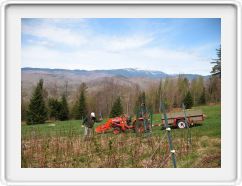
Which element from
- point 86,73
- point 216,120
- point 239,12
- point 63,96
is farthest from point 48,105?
point 239,12

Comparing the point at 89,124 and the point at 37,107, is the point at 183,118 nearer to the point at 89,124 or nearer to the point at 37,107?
the point at 89,124

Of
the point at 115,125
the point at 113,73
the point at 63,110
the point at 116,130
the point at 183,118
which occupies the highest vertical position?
the point at 113,73

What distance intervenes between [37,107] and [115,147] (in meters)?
1.52

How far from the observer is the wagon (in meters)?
8.10

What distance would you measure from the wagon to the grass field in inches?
5.0

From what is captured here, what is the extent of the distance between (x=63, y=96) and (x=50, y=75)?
1.46ft

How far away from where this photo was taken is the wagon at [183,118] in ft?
26.6

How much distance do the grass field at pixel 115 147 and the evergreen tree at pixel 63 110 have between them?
0.31ft

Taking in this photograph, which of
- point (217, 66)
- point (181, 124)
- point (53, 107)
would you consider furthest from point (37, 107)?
point (217, 66)

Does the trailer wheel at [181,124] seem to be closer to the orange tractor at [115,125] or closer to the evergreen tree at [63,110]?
the orange tractor at [115,125]

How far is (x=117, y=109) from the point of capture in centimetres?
810

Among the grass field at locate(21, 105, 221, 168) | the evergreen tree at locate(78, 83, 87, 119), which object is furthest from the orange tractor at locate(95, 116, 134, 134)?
the evergreen tree at locate(78, 83, 87, 119)

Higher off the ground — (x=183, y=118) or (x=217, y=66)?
(x=217, y=66)

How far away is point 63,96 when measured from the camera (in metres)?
7.75
